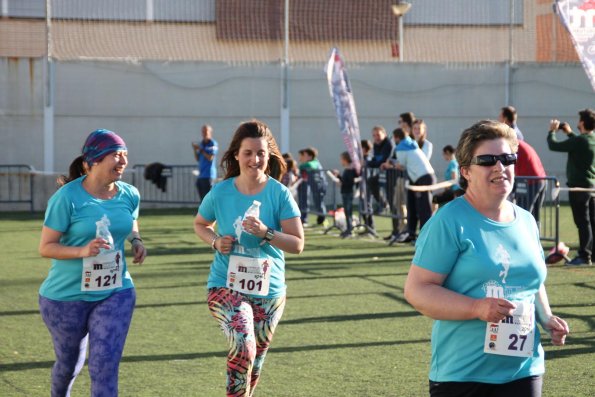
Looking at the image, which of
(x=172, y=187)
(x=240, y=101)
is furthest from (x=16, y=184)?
(x=240, y=101)

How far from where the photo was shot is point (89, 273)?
19.3ft

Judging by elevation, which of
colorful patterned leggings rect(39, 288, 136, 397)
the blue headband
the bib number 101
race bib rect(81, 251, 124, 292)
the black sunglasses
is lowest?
colorful patterned leggings rect(39, 288, 136, 397)

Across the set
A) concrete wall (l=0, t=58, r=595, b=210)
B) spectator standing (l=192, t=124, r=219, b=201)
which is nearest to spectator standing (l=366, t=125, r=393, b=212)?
spectator standing (l=192, t=124, r=219, b=201)

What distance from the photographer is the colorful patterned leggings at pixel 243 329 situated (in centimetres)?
582

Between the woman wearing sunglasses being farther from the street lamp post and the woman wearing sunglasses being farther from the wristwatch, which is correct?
the street lamp post

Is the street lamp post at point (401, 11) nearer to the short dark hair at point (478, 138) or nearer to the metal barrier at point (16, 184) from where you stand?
the metal barrier at point (16, 184)

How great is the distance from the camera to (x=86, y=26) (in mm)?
27016

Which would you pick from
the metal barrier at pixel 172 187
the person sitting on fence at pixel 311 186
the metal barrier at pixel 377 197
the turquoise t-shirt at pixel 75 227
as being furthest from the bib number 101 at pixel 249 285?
the metal barrier at pixel 172 187

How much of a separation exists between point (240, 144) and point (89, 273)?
3.72 feet

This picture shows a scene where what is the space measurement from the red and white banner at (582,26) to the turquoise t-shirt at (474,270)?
25.1 feet

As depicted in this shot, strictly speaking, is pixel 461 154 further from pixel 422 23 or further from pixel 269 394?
pixel 422 23

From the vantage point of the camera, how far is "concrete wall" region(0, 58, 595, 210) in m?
26.5

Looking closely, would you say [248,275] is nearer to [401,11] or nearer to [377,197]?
[377,197]

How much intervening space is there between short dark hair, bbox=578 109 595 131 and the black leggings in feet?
33.2
